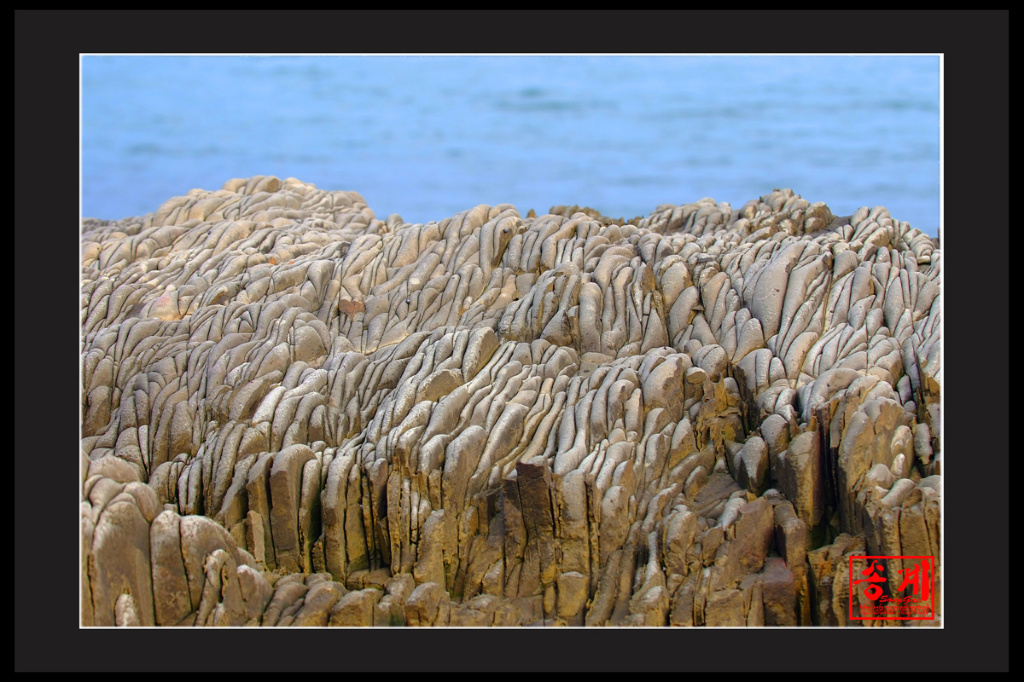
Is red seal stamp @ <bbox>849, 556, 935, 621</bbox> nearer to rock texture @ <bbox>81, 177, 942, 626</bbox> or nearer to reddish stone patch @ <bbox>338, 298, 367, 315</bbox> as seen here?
rock texture @ <bbox>81, 177, 942, 626</bbox>

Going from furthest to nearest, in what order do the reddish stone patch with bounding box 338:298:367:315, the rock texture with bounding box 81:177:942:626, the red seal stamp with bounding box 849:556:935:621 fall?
the reddish stone patch with bounding box 338:298:367:315 < the rock texture with bounding box 81:177:942:626 < the red seal stamp with bounding box 849:556:935:621

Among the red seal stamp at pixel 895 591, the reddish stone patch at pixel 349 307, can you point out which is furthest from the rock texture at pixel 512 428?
the red seal stamp at pixel 895 591

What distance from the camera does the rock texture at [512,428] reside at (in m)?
13.2

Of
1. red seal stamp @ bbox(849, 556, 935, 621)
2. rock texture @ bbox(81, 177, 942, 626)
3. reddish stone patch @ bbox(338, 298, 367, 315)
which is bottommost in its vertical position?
red seal stamp @ bbox(849, 556, 935, 621)

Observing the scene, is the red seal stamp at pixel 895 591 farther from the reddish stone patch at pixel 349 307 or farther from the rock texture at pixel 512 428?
the reddish stone patch at pixel 349 307

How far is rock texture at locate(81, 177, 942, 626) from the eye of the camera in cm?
1317

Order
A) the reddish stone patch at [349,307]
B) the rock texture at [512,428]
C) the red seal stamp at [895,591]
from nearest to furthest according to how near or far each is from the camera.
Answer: the red seal stamp at [895,591] < the rock texture at [512,428] < the reddish stone patch at [349,307]

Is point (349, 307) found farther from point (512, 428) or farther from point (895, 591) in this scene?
point (895, 591)

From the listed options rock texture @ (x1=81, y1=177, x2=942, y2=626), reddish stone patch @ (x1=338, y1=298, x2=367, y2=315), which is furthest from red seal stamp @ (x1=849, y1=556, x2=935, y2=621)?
reddish stone patch @ (x1=338, y1=298, x2=367, y2=315)

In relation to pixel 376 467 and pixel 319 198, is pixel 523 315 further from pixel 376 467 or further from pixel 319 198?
pixel 319 198

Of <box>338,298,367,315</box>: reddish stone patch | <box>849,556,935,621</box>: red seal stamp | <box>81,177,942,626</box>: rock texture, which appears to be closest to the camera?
<box>849,556,935,621</box>: red seal stamp

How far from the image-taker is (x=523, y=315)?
17.0m

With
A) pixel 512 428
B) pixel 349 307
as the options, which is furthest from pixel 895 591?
pixel 349 307

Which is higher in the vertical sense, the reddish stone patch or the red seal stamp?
the reddish stone patch
